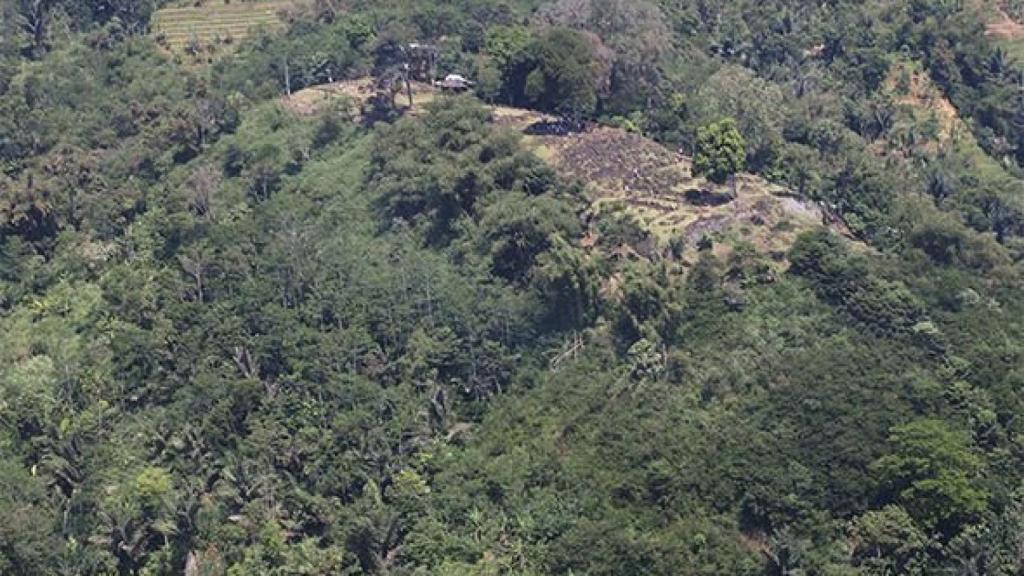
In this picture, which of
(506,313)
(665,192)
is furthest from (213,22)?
(506,313)

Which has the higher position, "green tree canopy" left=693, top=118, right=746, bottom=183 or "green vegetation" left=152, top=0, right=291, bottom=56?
"green tree canopy" left=693, top=118, right=746, bottom=183

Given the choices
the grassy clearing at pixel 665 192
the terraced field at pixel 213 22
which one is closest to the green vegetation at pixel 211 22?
the terraced field at pixel 213 22

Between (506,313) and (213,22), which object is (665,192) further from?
(213,22)

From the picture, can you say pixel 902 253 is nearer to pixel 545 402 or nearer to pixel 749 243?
pixel 749 243

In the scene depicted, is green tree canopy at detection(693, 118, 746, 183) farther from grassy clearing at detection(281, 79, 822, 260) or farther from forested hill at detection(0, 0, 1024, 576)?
grassy clearing at detection(281, 79, 822, 260)

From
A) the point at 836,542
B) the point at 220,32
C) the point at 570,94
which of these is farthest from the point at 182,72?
the point at 836,542

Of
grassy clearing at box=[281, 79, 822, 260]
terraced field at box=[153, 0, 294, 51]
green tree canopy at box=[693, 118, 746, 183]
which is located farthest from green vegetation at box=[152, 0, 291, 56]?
green tree canopy at box=[693, 118, 746, 183]
